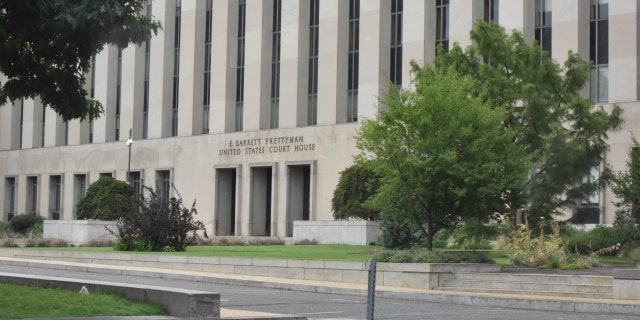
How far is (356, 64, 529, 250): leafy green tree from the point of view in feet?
87.2

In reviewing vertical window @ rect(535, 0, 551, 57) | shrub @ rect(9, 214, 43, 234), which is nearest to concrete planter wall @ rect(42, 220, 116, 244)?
shrub @ rect(9, 214, 43, 234)

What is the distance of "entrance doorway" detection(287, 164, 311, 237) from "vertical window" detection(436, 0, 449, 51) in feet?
36.0

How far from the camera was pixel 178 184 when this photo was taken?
62375 mm

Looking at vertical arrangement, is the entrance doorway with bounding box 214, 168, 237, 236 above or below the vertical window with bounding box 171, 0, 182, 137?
below

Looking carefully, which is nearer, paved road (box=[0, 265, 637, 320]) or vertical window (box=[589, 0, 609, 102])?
paved road (box=[0, 265, 637, 320])

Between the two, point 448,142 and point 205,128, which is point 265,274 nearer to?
point 448,142

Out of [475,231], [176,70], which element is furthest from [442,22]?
[475,231]

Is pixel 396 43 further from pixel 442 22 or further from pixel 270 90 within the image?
pixel 270 90

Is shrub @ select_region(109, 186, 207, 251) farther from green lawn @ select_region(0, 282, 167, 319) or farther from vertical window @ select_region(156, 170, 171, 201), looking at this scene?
vertical window @ select_region(156, 170, 171, 201)

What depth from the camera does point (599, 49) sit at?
46.2 meters

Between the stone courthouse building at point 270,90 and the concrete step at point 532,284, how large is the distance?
847 inches

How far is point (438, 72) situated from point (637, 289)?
1063cm

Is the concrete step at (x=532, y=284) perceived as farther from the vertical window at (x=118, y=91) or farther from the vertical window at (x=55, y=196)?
the vertical window at (x=55, y=196)

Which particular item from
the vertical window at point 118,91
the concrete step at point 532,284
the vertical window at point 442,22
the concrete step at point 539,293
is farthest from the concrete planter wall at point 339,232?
the vertical window at point 118,91
